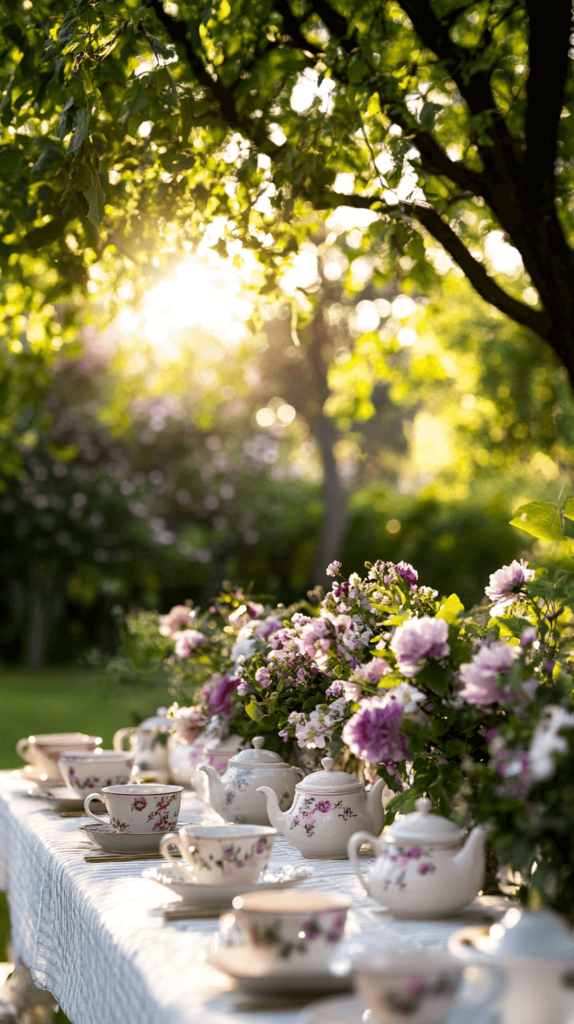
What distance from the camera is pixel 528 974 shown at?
940 mm

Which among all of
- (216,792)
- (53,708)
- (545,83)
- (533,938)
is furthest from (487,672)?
(53,708)

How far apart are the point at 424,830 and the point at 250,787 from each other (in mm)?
747

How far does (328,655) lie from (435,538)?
365 inches

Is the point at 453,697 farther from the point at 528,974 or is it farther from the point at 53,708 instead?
the point at 53,708

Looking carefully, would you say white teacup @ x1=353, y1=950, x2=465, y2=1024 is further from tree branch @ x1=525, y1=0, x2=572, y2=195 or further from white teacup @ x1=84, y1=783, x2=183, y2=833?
tree branch @ x1=525, y1=0, x2=572, y2=195

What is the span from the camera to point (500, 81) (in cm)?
331

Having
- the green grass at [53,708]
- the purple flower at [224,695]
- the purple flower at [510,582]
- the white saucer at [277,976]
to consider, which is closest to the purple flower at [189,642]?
the purple flower at [224,695]

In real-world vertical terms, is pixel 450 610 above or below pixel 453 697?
above

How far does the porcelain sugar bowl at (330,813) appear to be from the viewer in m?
1.71

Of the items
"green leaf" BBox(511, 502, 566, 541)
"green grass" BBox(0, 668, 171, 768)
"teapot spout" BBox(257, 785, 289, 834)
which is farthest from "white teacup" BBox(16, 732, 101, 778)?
"green grass" BBox(0, 668, 171, 768)

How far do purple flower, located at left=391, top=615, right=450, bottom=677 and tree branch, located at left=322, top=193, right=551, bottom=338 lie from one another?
1630 mm

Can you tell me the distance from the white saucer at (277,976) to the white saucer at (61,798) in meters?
1.20

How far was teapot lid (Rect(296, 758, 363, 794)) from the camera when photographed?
67.9 inches

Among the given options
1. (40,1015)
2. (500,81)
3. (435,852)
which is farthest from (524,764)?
(500,81)
